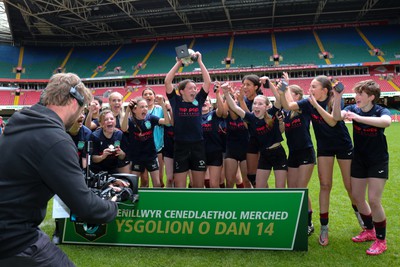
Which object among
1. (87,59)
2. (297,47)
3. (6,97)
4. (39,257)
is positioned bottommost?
(39,257)

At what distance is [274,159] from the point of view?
4859mm

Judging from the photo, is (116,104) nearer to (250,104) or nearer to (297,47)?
(250,104)

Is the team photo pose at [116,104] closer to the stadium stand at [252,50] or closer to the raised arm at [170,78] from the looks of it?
the raised arm at [170,78]

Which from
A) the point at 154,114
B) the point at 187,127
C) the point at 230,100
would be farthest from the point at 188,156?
the point at 154,114

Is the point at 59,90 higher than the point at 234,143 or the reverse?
higher

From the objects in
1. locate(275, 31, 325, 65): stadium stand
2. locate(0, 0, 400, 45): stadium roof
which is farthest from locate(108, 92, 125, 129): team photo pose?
locate(275, 31, 325, 65): stadium stand

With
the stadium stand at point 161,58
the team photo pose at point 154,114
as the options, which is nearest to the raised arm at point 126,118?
the team photo pose at point 154,114

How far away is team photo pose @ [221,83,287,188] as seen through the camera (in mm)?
4836

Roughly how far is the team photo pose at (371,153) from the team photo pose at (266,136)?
109cm

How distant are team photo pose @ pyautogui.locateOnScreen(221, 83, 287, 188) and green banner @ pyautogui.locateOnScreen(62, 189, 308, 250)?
39.4 inches

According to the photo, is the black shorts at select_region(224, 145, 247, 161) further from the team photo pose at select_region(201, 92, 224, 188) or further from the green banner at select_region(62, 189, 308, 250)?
the green banner at select_region(62, 189, 308, 250)

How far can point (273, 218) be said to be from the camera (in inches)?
154

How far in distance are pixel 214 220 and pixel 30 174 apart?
2.79 meters

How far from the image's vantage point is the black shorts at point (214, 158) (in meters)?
5.65
